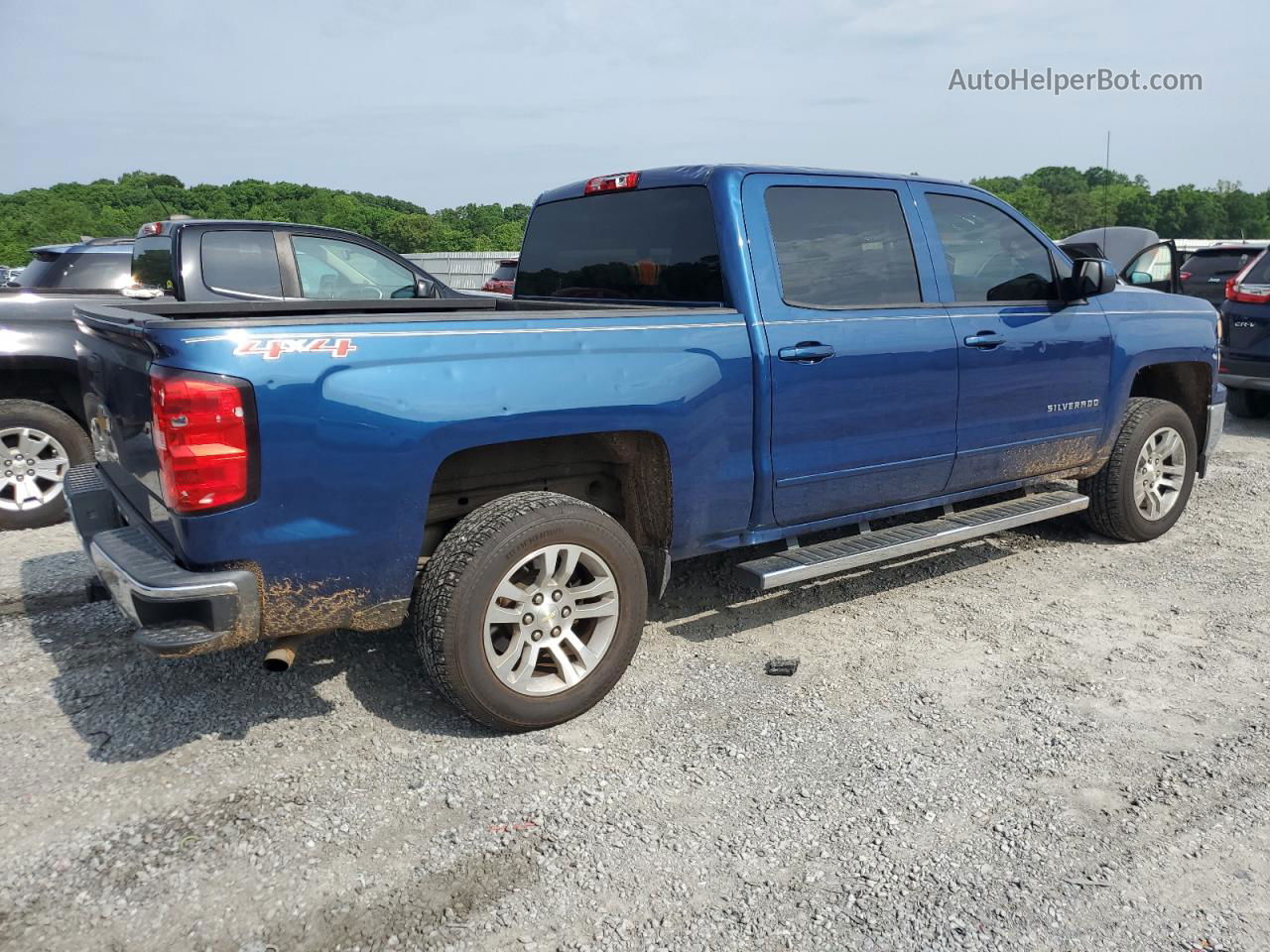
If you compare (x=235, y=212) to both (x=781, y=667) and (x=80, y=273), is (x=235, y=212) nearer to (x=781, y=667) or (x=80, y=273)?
(x=80, y=273)

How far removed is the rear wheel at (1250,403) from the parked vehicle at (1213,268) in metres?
2.67

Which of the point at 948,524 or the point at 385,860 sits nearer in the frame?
the point at 385,860

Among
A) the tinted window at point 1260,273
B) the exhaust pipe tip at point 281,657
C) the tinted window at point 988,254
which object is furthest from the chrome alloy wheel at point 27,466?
the tinted window at point 1260,273

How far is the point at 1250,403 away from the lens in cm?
994

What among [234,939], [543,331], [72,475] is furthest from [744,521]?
[72,475]

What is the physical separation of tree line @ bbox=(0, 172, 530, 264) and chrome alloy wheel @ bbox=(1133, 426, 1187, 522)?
3946cm

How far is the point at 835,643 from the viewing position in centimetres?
434

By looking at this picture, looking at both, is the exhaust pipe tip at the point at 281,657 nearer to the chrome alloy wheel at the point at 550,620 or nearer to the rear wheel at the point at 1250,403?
the chrome alloy wheel at the point at 550,620

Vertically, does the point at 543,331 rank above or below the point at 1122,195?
below

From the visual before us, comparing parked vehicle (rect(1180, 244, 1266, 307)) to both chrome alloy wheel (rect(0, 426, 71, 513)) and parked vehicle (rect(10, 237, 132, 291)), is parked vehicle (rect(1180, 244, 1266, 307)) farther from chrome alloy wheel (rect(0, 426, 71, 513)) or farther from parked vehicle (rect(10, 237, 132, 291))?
chrome alloy wheel (rect(0, 426, 71, 513))

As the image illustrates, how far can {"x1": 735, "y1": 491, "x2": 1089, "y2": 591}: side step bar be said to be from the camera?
406 centimetres

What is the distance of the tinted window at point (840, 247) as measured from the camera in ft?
13.6

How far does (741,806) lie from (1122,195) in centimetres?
7983

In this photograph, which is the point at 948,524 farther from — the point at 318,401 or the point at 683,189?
the point at 318,401
